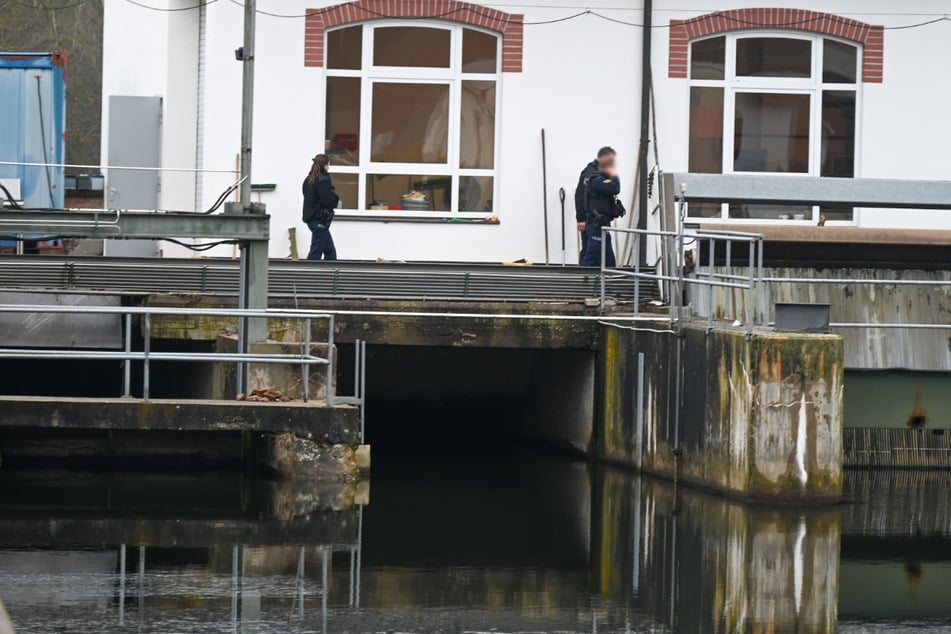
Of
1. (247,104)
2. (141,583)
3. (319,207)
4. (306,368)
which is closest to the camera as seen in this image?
(141,583)

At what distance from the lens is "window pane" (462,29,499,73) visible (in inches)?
866

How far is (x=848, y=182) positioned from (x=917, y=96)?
5262 millimetres

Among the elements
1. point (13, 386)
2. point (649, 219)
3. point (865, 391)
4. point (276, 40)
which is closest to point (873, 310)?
point (865, 391)

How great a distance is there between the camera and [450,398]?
23.7 m

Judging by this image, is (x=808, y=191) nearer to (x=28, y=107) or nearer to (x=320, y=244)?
(x=320, y=244)

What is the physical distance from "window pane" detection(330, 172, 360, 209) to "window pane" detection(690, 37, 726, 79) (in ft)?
14.9

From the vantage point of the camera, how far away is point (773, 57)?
22312 mm

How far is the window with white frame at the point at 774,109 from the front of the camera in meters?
22.2

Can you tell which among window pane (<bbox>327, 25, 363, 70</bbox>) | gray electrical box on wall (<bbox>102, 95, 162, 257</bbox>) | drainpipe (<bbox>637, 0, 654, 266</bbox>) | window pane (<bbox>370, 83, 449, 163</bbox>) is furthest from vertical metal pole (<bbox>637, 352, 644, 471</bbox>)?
gray electrical box on wall (<bbox>102, 95, 162, 257</bbox>)

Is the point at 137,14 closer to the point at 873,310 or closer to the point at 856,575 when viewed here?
the point at 873,310

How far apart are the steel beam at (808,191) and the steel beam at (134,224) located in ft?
14.2

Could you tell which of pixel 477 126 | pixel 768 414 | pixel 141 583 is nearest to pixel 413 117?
pixel 477 126

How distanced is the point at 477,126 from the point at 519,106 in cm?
65

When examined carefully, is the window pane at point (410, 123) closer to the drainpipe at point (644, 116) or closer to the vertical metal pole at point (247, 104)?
the drainpipe at point (644, 116)
